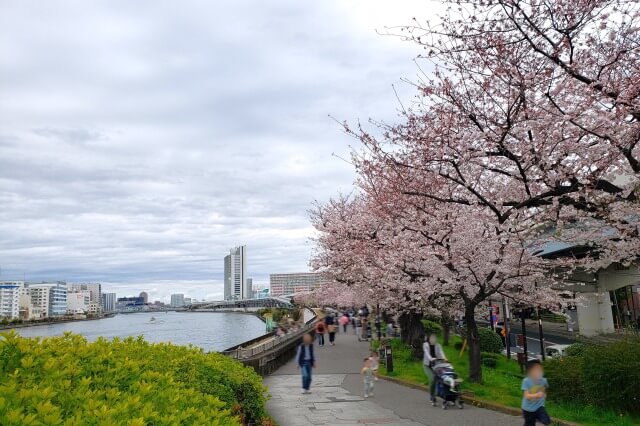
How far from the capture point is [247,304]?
6319 inches

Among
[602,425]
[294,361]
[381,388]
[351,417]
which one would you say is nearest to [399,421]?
[351,417]

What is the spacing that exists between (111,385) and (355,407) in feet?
30.6

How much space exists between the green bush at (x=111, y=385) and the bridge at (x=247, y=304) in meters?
105

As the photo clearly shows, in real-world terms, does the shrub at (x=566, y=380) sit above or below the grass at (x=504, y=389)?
above

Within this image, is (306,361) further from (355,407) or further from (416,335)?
(416,335)

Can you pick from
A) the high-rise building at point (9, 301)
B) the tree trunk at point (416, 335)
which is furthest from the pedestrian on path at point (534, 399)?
the high-rise building at point (9, 301)

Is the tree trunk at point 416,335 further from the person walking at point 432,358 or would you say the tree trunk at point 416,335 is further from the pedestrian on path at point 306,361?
the person walking at point 432,358

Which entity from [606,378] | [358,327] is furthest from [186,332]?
[606,378]

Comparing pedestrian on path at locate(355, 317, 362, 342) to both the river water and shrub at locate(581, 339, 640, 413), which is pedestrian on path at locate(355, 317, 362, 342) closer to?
the river water

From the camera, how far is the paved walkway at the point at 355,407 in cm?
1073

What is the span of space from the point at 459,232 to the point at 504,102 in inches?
221

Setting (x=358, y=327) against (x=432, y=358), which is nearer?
(x=432, y=358)

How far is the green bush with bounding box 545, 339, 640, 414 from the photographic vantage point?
9.64 meters

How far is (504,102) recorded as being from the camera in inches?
367
